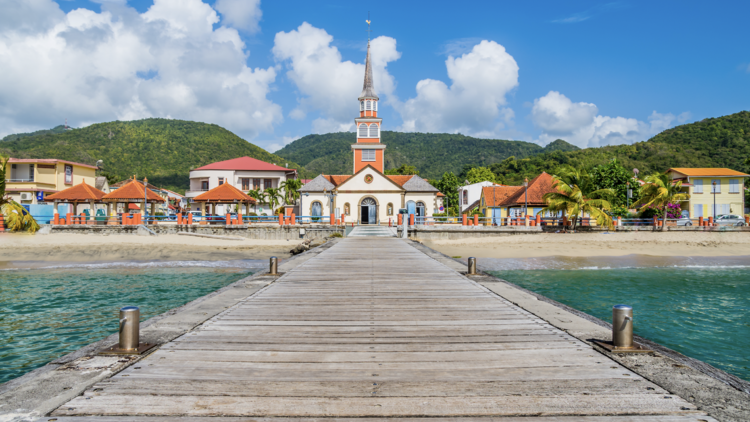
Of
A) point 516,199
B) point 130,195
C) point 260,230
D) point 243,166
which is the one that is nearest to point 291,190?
point 243,166

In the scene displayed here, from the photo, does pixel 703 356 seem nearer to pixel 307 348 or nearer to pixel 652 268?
pixel 307 348

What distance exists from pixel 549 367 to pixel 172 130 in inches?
4100

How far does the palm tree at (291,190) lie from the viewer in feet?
165

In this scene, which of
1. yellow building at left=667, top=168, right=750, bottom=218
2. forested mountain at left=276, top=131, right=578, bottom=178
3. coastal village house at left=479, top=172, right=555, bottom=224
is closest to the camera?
coastal village house at left=479, top=172, right=555, bottom=224

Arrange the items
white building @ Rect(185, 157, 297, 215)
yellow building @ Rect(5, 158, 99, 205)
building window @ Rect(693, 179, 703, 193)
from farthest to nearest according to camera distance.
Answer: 1. white building @ Rect(185, 157, 297, 215)
2. building window @ Rect(693, 179, 703, 193)
3. yellow building @ Rect(5, 158, 99, 205)

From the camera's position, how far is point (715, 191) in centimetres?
4569

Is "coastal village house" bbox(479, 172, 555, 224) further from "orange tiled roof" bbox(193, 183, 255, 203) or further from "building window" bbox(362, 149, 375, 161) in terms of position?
"orange tiled roof" bbox(193, 183, 255, 203)

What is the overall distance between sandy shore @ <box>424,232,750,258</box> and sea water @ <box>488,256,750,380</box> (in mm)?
2770

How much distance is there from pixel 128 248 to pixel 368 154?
24.7m

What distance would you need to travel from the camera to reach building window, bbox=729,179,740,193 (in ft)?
151

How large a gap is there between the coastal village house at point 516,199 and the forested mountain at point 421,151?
190ft

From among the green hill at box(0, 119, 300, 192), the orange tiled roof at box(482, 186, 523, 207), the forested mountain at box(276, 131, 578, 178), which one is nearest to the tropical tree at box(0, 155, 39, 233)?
the green hill at box(0, 119, 300, 192)

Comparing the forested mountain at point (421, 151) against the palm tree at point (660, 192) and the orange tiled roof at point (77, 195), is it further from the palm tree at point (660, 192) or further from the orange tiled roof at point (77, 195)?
the palm tree at point (660, 192)

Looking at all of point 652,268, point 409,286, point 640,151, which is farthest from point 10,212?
point 640,151
